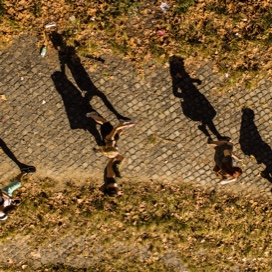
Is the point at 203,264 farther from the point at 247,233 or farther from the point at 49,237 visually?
the point at 49,237

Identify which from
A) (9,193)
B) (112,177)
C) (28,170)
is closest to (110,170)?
(112,177)

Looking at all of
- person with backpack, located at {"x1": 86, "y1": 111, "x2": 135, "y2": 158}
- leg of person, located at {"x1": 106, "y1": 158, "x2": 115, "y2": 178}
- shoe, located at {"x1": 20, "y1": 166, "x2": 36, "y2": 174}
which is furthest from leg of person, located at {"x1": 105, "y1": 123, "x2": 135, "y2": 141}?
shoe, located at {"x1": 20, "y1": 166, "x2": 36, "y2": 174}

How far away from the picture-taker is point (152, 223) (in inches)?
377

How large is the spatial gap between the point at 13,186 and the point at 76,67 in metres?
3.33

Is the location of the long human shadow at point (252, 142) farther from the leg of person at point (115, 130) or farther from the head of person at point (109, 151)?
the head of person at point (109, 151)

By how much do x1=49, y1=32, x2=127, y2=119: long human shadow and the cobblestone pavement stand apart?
2 centimetres

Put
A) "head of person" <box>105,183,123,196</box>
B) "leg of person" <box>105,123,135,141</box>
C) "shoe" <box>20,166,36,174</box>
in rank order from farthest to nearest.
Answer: "shoe" <box>20,166,36,174</box>, "head of person" <box>105,183,123,196</box>, "leg of person" <box>105,123,135,141</box>

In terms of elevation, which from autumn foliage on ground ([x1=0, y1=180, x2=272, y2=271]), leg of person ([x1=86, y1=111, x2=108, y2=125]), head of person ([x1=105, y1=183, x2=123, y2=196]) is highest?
leg of person ([x1=86, y1=111, x2=108, y2=125])

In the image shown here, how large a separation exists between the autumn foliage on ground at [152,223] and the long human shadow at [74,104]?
1.52 metres

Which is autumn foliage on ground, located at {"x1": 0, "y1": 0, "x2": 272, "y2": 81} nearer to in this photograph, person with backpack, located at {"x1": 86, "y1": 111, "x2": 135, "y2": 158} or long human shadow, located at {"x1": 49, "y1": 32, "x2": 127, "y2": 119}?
long human shadow, located at {"x1": 49, "y1": 32, "x2": 127, "y2": 119}

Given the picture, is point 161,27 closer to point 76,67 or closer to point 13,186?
point 76,67

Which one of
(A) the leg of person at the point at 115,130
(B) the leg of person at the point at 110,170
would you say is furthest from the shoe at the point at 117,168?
(A) the leg of person at the point at 115,130

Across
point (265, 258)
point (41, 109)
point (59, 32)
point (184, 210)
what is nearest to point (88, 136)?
point (41, 109)

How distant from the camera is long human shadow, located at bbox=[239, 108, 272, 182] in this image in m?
9.23
